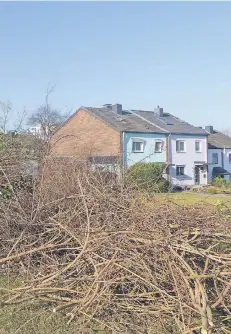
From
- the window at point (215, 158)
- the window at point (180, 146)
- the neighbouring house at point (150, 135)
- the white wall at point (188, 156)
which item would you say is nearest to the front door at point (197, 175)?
the neighbouring house at point (150, 135)

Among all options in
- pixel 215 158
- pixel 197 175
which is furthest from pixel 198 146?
pixel 215 158

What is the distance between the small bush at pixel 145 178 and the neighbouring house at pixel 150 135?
97.1ft

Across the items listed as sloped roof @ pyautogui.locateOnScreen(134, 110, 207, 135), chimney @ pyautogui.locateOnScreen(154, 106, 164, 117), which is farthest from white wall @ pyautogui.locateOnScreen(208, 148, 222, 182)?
chimney @ pyautogui.locateOnScreen(154, 106, 164, 117)

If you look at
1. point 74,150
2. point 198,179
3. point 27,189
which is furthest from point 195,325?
point 198,179

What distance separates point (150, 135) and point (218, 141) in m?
15.0

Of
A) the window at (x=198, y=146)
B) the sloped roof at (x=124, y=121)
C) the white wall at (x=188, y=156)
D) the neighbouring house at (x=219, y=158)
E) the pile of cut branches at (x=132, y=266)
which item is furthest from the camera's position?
the neighbouring house at (x=219, y=158)

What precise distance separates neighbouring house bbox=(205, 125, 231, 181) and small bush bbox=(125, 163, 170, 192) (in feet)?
131

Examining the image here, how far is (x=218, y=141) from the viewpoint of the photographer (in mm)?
53125

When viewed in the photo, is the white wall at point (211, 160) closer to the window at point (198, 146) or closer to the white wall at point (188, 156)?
the white wall at point (188, 156)

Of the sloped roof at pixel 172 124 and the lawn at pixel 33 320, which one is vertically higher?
the sloped roof at pixel 172 124

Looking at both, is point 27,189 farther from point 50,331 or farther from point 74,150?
point 50,331

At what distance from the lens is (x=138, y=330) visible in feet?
14.6

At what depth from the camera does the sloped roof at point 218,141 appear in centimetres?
5142

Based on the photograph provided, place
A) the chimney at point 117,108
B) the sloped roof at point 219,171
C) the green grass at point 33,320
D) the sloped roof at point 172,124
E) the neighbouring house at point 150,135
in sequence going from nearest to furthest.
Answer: the green grass at point 33,320
the neighbouring house at point 150,135
the chimney at point 117,108
the sloped roof at point 172,124
the sloped roof at point 219,171
